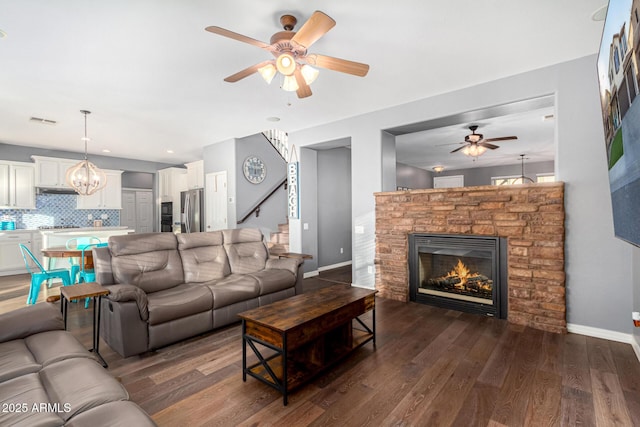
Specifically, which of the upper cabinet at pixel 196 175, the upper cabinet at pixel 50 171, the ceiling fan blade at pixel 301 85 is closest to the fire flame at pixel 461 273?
the ceiling fan blade at pixel 301 85

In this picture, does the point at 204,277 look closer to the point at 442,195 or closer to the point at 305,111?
the point at 305,111

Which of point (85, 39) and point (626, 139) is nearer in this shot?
point (626, 139)

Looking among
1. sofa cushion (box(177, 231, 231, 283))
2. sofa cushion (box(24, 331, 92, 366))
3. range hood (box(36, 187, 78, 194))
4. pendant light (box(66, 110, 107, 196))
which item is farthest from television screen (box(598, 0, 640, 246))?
range hood (box(36, 187, 78, 194))

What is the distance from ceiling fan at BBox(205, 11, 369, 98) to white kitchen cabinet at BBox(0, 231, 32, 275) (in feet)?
21.9

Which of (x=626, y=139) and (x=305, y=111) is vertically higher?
(x=305, y=111)

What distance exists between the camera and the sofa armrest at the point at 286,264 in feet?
13.4

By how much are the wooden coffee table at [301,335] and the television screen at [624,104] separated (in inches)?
70.5

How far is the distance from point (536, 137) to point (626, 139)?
588cm

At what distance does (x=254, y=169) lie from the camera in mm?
→ 6820

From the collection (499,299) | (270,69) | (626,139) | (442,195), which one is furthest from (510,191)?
(270,69)

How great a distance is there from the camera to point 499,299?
11.7 feet

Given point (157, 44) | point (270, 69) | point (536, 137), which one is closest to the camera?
point (270, 69)

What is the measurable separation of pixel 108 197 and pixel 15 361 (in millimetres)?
7339

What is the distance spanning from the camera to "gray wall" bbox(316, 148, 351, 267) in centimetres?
645
